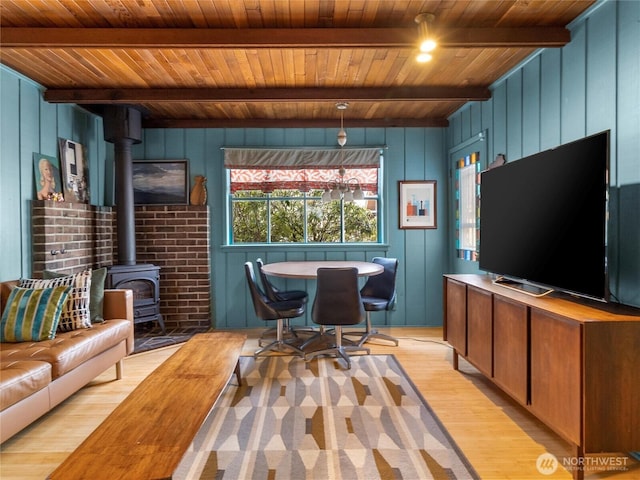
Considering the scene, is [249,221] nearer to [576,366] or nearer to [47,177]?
[47,177]

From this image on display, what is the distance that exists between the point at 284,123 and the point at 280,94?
1.00 metres

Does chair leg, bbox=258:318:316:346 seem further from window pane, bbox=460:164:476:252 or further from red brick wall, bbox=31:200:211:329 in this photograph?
window pane, bbox=460:164:476:252

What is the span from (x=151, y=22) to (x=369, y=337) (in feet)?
11.2

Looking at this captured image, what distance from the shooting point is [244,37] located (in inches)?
99.4

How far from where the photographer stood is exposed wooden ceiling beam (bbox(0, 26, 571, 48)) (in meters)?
2.49

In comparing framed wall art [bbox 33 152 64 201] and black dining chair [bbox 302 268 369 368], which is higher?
framed wall art [bbox 33 152 64 201]

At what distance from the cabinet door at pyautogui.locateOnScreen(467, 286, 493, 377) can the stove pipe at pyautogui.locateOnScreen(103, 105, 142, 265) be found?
3513mm

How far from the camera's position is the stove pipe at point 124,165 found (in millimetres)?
4043

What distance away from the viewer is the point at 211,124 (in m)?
4.63

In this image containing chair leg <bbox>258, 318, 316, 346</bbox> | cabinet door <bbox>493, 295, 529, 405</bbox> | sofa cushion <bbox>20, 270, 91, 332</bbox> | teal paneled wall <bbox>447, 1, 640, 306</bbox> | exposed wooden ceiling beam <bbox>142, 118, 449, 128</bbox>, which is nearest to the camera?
teal paneled wall <bbox>447, 1, 640, 306</bbox>

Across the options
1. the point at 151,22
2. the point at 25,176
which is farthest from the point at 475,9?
the point at 25,176

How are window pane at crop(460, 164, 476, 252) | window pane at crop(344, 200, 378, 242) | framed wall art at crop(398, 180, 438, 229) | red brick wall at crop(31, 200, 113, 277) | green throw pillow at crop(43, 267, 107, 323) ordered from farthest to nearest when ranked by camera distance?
window pane at crop(344, 200, 378, 242)
framed wall art at crop(398, 180, 438, 229)
window pane at crop(460, 164, 476, 252)
red brick wall at crop(31, 200, 113, 277)
green throw pillow at crop(43, 267, 107, 323)

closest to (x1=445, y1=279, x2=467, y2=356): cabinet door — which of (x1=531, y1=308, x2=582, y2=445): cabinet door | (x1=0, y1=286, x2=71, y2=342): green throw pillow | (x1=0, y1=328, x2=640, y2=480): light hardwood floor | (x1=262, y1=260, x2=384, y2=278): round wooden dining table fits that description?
(x1=0, y1=328, x2=640, y2=480): light hardwood floor

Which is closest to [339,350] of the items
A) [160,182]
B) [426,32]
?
[426,32]
